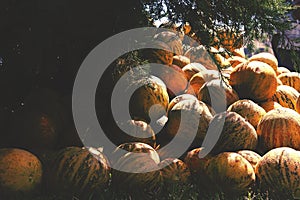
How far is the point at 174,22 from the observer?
2.87 m

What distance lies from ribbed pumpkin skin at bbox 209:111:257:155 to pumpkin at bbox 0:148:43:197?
1069 millimetres

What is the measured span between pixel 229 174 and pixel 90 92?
1.03m

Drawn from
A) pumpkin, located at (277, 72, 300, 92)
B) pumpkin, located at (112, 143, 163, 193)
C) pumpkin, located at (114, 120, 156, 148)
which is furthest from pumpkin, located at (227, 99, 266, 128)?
pumpkin, located at (277, 72, 300, 92)

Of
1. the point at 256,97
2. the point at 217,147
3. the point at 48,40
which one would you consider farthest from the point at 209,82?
the point at 48,40

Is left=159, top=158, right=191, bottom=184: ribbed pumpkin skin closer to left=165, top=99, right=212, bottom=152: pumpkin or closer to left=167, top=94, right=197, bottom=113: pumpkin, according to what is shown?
left=165, top=99, right=212, bottom=152: pumpkin

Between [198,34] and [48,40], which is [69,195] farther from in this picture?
[198,34]

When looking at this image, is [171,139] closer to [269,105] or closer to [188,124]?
[188,124]

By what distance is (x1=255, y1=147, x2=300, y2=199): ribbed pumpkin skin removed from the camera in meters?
2.60

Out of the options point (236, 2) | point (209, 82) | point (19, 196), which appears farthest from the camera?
point (209, 82)

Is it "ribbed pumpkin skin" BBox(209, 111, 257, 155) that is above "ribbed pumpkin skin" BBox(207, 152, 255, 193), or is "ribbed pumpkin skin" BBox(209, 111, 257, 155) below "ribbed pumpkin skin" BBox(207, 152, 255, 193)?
above

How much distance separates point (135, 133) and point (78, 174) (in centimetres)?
52

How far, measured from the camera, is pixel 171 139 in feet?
10.1

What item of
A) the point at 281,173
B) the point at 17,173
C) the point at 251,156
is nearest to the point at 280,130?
the point at 251,156

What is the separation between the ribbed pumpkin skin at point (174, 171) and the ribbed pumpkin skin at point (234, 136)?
0.84ft
